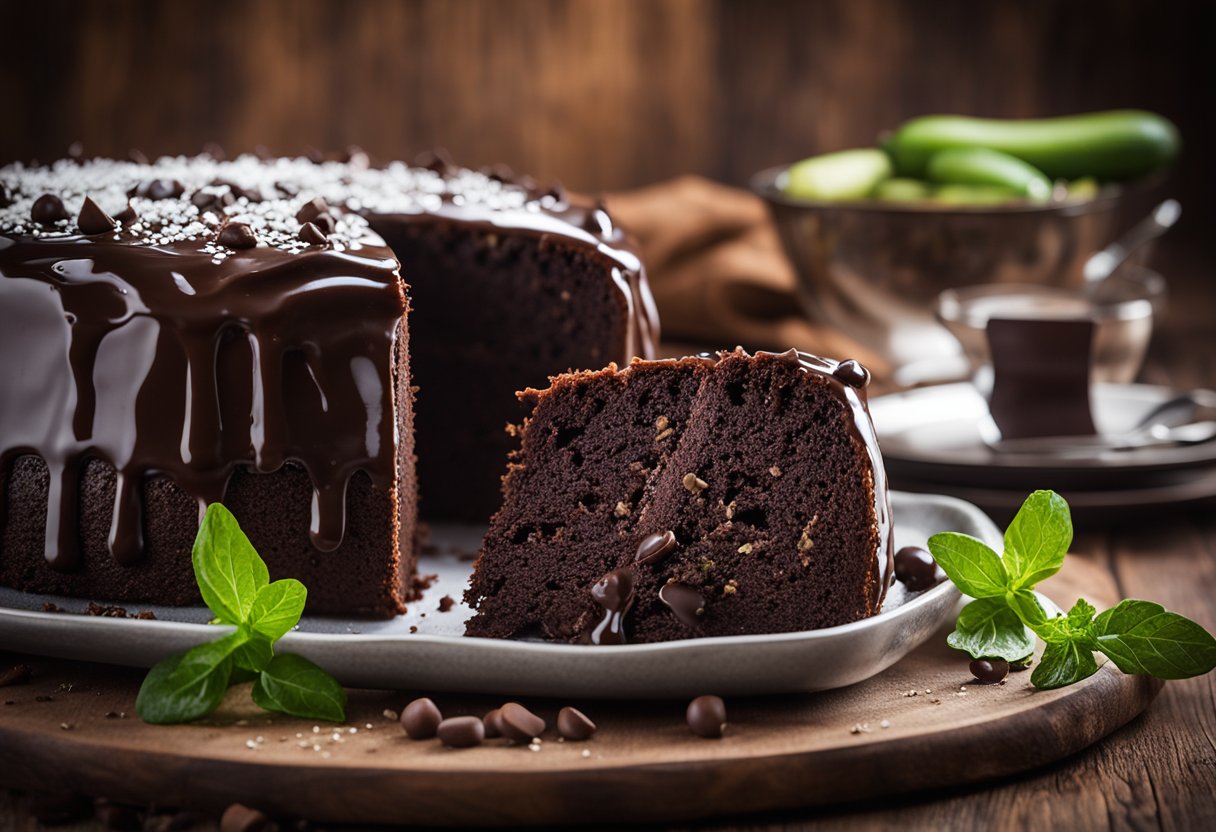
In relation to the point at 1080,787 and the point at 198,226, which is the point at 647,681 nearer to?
the point at 1080,787

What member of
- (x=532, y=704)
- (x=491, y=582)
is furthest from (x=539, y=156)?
(x=532, y=704)

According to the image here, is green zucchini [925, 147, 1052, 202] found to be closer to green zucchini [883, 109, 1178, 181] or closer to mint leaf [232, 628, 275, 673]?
green zucchini [883, 109, 1178, 181]

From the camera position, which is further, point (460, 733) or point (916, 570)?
point (916, 570)

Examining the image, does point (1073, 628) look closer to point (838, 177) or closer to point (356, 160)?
point (356, 160)

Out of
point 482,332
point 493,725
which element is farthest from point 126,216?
point 493,725

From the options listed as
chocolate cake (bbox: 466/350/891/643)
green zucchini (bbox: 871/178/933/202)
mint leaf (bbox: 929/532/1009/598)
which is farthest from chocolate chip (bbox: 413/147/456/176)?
mint leaf (bbox: 929/532/1009/598)
